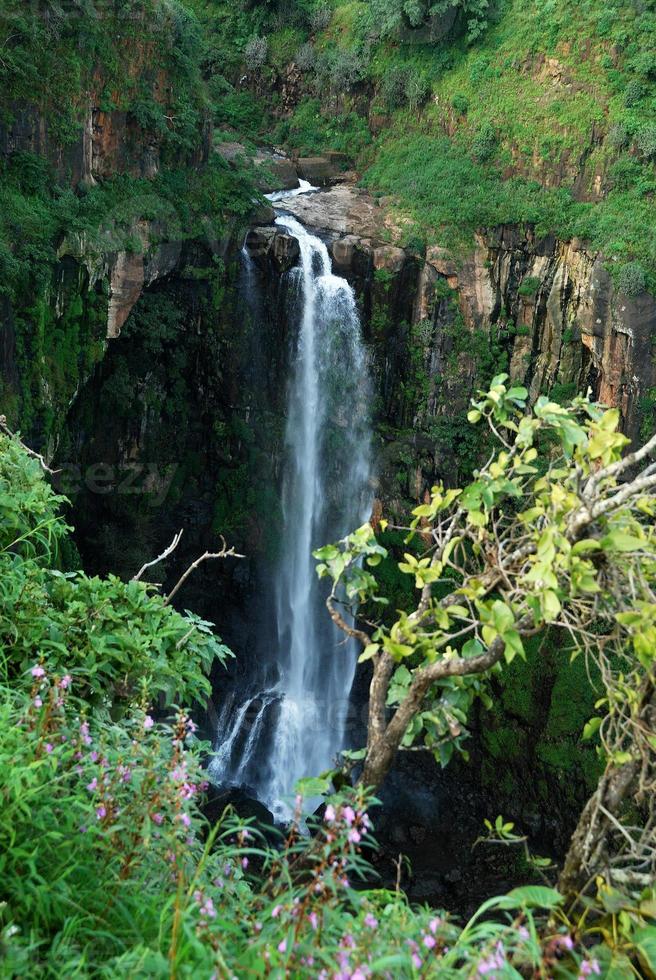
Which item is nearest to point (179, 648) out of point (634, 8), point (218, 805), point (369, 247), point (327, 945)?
point (327, 945)

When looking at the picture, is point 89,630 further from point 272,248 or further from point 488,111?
point 488,111

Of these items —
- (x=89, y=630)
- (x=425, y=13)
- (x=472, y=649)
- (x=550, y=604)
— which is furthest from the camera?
(x=425, y=13)

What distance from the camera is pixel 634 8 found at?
14570 millimetres

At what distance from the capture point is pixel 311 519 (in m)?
14.6

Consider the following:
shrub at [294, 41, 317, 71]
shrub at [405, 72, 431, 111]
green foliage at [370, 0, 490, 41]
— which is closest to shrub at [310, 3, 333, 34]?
shrub at [294, 41, 317, 71]

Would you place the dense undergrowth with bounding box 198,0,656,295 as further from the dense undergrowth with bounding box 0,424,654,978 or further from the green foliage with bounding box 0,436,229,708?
the dense undergrowth with bounding box 0,424,654,978

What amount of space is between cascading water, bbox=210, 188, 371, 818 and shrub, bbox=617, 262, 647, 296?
4.53m

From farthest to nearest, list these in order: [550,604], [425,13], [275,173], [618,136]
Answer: [425,13] → [275,173] → [618,136] → [550,604]

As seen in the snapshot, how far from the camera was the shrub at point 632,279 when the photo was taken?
12.3 metres

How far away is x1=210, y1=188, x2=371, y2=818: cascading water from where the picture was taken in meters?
13.2

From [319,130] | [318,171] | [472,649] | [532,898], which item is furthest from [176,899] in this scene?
[319,130]
